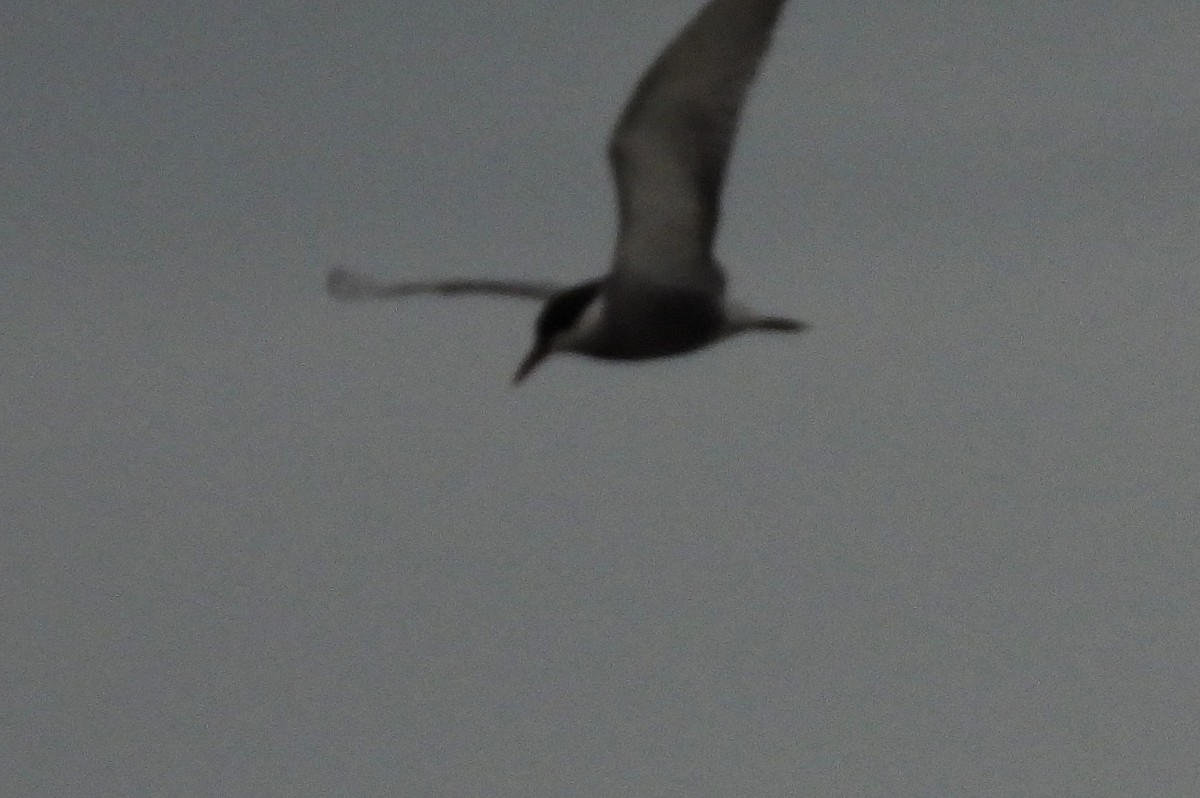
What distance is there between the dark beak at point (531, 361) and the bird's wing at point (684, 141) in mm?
894

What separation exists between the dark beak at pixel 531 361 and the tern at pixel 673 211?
2 cm

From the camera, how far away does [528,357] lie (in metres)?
35.7

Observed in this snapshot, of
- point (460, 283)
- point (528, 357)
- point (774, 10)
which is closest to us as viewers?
point (774, 10)

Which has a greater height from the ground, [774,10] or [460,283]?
[774,10]

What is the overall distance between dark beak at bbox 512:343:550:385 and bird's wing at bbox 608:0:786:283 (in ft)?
2.93

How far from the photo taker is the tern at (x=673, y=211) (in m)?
33.8

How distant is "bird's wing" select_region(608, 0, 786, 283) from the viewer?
33.6 metres

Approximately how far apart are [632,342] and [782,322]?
1.15 m

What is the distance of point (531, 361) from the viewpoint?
35.6 m

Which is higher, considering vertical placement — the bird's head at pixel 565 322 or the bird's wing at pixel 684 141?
the bird's wing at pixel 684 141

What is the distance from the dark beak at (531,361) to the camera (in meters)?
35.4

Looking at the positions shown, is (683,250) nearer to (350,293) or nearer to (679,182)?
(679,182)

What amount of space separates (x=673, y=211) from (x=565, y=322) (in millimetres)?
1083

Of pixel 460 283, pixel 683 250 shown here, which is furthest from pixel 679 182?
pixel 460 283
